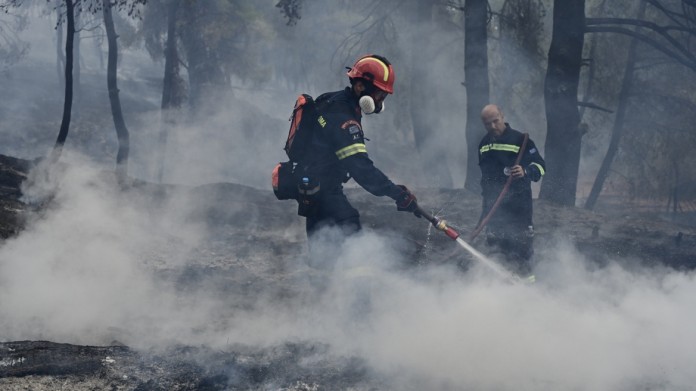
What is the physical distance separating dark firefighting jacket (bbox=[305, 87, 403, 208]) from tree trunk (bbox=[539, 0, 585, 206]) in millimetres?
6755

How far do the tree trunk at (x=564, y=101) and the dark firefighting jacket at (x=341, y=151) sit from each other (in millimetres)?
6755

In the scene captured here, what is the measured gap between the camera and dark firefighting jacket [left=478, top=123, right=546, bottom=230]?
6316 millimetres

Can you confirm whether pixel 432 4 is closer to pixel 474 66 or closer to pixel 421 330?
pixel 474 66

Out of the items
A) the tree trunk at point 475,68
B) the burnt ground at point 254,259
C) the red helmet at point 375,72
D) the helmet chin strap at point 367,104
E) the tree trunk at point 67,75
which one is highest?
the tree trunk at point 475,68

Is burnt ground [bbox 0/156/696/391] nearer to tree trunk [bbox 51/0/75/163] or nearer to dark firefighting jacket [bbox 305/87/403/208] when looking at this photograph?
tree trunk [bbox 51/0/75/163]

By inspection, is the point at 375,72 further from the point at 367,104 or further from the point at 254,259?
the point at 254,259

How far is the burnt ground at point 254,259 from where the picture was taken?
3705 millimetres

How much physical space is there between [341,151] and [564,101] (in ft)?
23.7

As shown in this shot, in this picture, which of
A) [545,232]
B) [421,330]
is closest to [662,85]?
[545,232]

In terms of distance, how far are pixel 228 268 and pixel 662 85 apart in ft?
42.1

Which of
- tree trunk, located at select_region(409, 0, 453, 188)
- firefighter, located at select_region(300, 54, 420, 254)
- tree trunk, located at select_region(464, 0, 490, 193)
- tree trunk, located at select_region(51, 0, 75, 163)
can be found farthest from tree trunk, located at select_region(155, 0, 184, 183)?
firefighter, located at select_region(300, 54, 420, 254)

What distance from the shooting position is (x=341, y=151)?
460 centimetres

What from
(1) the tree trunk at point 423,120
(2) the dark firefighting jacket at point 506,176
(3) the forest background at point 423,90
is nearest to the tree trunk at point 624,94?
(3) the forest background at point 423,90

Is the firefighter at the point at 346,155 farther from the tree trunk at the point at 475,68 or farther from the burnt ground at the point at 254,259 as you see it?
the tree trunk at the point at 475,68
